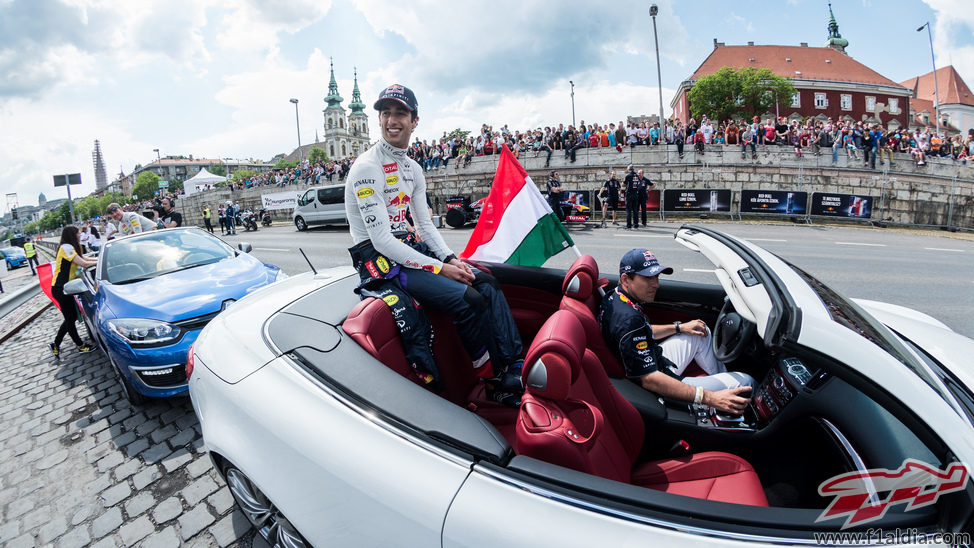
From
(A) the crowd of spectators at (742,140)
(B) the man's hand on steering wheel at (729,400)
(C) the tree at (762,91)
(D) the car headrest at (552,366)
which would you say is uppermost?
(C) the tree at (762,91)

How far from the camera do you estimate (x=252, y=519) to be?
2.02 m

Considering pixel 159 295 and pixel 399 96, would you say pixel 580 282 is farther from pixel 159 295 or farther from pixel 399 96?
pixel 159 295

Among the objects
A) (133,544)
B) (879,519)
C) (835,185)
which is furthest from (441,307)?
(835,185)

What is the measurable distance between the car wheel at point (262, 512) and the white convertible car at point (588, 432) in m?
0.01

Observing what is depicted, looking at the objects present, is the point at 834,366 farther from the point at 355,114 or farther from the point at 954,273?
the point at 355,114

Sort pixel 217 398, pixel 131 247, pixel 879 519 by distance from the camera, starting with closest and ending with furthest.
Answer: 1. pixel 879 519
2. pixel 217 398
3. pixel 131 247

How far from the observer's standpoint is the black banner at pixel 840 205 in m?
16.5

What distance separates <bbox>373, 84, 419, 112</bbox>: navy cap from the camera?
8.11 ft

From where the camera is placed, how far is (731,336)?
93.0 inches

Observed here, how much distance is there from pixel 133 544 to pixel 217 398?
1132 mm

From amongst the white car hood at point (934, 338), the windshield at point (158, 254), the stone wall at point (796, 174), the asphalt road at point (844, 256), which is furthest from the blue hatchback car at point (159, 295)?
the stone wall at point (796, 174)

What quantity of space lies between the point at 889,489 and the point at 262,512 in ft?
7.72

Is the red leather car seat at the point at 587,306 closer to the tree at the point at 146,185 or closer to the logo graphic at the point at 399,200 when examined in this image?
the logo graphic at the point at 399,200

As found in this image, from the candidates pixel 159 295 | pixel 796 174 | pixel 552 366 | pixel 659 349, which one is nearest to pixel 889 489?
pixel 552 366
